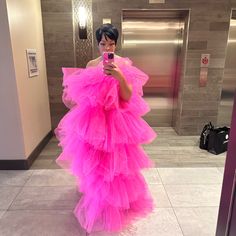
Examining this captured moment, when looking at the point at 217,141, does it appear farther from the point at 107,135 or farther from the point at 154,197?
the point at 107,135

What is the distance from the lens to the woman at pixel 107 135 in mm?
1346

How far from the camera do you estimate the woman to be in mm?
1346

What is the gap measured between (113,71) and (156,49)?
2435 millimetres

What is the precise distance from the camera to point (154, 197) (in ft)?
6.45

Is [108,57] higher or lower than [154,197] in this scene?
higher

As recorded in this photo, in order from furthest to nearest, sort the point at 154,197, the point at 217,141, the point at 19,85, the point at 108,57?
the point at 217,141 < the point at 19,85 < the point at 154,197 < the point at 108,57

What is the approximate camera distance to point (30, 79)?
2.58m

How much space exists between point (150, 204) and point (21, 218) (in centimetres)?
102

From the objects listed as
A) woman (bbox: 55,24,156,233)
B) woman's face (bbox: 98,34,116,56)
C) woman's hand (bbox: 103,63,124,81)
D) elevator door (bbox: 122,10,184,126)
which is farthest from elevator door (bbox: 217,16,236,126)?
woman's hand (bbox: 103,63,124,81)

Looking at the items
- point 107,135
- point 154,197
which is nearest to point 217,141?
point 154,197

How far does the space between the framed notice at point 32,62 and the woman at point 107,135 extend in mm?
1233

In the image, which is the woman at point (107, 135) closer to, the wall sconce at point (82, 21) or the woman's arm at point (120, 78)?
the woman's arm at point (120, 78)

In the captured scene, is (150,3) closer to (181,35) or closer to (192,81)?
(181,35)

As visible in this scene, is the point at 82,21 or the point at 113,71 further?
the point at 82,21
